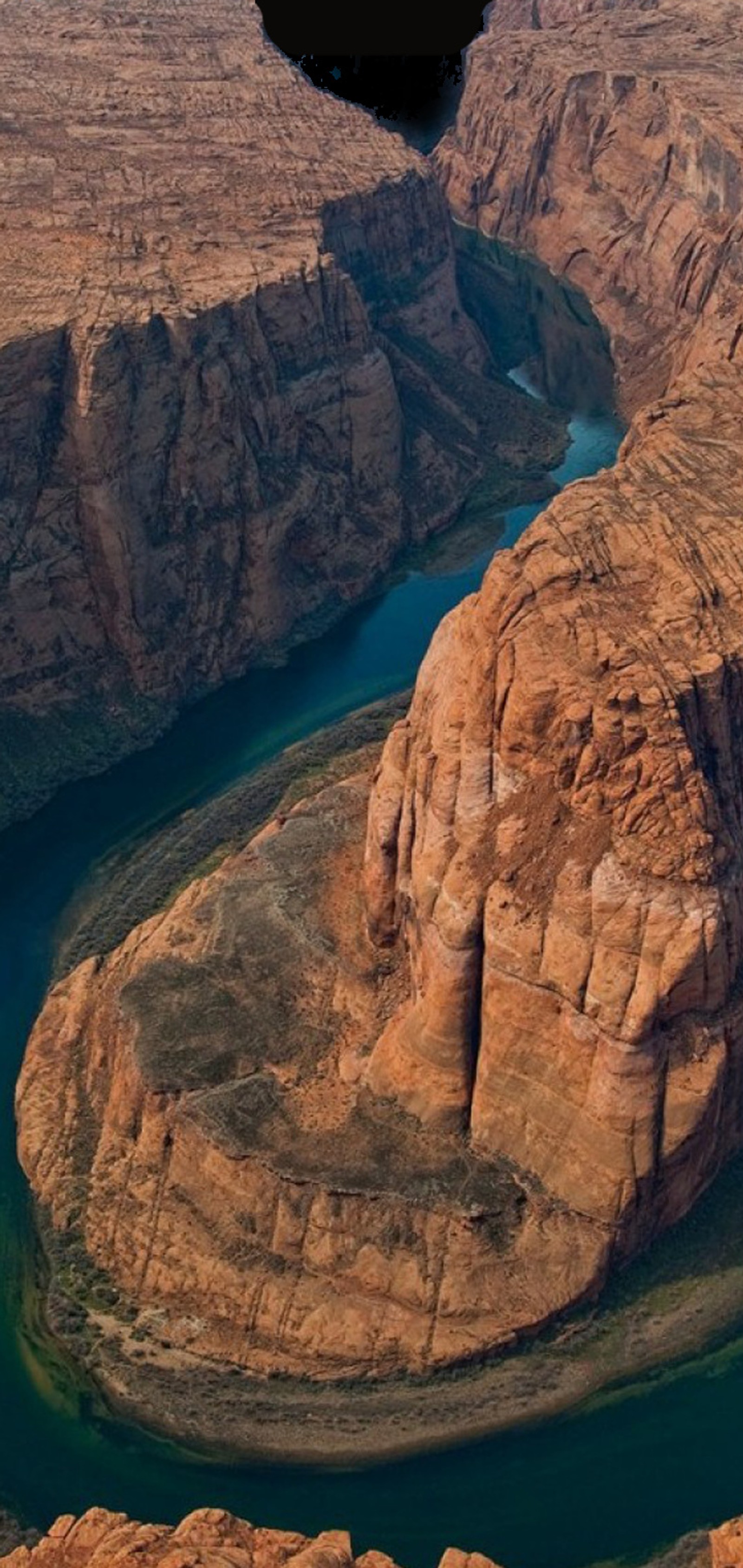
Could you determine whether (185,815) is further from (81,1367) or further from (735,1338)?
(735,1338)

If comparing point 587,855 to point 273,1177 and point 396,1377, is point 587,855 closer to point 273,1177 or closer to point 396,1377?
point 273,1177

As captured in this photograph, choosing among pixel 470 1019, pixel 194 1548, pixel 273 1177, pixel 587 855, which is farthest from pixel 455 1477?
pixel 587 855

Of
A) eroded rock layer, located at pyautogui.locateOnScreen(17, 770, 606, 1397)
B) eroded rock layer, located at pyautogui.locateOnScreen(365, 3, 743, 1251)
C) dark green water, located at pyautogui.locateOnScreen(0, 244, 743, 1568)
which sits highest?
eroded rock layer, located at pyautogui.locateOnScreen(365, 3, 743, 1251)

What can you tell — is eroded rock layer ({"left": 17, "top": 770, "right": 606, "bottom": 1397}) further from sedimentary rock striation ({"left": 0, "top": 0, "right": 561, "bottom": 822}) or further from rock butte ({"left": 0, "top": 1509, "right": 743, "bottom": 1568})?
sedimentary rock striation ({"left": 0, "top": 0, "right": 561, "bottom": 822})

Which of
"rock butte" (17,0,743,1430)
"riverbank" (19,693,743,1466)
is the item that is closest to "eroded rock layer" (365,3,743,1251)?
"rock butte" (17,0,743,1430)

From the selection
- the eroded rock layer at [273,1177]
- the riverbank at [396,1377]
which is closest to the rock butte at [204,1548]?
the riverbank at [396,1377]

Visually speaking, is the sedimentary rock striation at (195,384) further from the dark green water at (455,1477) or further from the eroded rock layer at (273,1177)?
the dark green water at (455,1477)
